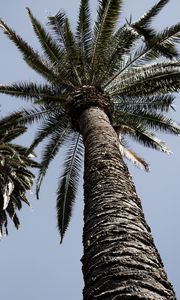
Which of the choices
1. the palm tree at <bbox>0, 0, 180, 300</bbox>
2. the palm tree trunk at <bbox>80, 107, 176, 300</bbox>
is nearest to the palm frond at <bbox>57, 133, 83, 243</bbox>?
the palm tree at <bbox>0, 0, 180, 300</bbox>

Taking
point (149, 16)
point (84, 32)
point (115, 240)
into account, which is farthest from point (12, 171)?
point (115, 240)

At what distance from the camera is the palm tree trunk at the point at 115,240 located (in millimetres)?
3248

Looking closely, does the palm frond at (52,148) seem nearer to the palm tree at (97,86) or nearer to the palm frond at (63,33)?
the palm tree at (97,86)

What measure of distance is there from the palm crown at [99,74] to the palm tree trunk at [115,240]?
5.48 m

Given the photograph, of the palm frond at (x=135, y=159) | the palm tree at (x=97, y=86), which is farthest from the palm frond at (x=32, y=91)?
the palm frond at (x=135, y=159)

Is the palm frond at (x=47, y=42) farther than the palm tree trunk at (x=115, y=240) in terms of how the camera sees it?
Yes

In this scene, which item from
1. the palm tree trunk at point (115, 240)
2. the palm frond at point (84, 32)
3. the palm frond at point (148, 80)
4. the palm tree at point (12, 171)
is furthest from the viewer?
the palm tree at point (12, 171)

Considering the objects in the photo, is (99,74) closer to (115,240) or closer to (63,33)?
(63,33)

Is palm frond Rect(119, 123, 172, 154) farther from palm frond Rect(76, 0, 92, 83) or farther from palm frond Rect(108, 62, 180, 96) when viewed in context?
palm frond Rect(76, 0, 92, 83)

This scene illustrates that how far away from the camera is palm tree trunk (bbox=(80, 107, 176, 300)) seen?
10.7ft

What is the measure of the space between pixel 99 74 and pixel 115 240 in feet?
26.8

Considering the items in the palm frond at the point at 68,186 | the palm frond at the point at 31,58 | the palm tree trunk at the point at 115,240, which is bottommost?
the palm tree trunk at the point at 115,240

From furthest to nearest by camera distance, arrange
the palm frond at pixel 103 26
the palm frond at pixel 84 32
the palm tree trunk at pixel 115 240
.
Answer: the palm frond at pixel 84 32 → the palm frond at pixel 103 26 → the palm tree trunk at pixel 115 240

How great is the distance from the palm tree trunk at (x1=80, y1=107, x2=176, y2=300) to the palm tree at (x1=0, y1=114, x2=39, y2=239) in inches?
289
